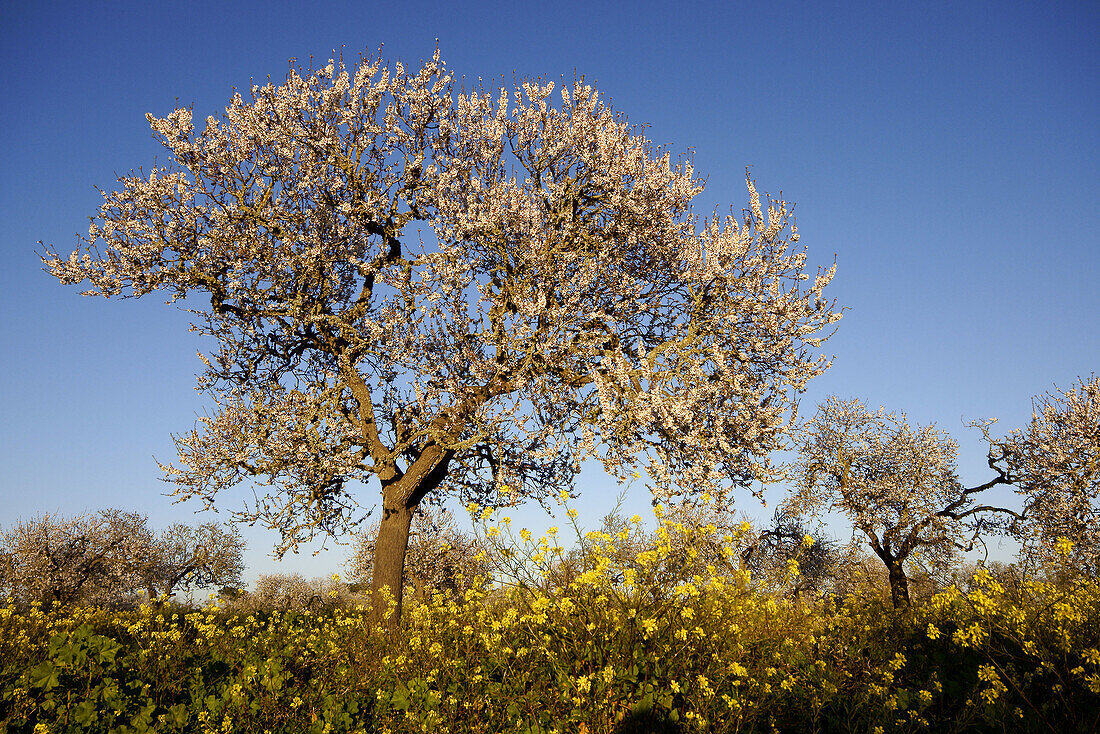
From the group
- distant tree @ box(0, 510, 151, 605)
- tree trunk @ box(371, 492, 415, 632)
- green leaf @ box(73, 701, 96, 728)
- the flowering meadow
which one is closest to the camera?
the flowering meadow

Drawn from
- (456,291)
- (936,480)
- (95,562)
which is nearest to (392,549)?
(456,291)

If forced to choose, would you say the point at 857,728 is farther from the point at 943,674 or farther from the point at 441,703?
the point at 441,703

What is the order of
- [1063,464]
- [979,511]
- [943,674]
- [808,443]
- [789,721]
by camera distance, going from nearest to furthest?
[789,721] → [943,674] → [1063,464] → [979,511] → [808,443]

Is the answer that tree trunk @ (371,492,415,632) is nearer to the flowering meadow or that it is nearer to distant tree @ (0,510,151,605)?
the flowering meadow

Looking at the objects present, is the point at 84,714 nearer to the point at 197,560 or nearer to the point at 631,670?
the point at 631,670

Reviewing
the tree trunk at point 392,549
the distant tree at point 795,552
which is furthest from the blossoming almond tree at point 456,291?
the distant tree at point 795,552

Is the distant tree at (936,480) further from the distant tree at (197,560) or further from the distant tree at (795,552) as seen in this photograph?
the distant tree at (197,560)

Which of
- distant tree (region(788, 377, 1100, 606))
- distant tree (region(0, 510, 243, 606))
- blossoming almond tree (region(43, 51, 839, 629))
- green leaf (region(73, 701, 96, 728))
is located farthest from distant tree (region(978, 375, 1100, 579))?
distant tree (region(0, 510, 243, 606))

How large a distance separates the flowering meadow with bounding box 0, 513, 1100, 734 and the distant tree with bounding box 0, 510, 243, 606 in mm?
33369

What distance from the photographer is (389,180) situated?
48.9 feet

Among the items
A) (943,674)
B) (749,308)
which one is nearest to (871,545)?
(749,308)

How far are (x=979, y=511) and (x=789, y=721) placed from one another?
78.5ft

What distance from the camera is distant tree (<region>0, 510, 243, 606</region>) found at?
3759 cm

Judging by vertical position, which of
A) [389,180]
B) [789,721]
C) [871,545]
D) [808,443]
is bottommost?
[789,721]
